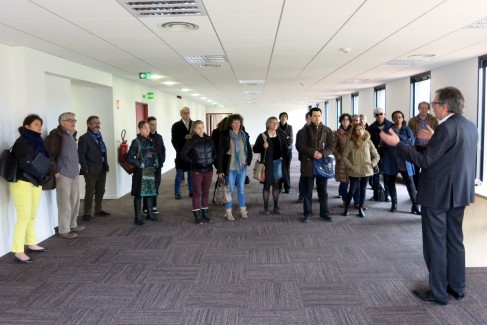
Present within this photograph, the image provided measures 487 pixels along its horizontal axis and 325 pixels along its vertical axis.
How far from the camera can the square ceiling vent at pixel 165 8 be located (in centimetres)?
296

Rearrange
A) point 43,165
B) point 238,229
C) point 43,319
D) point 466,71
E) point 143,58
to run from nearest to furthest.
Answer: point 43,319
point 43,165
point 238,229
point 143,58
point 466,71

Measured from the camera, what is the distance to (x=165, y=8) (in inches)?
123

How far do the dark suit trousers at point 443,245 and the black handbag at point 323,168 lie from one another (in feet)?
7.19

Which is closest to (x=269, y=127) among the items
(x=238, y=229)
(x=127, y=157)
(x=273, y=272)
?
(x=238, y=229)

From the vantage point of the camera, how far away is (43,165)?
3953mm

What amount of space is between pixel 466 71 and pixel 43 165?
20.9 feet

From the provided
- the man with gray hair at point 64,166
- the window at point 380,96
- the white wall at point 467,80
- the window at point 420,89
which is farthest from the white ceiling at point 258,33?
the window at point 380,96

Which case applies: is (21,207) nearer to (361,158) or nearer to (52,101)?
(52,101)

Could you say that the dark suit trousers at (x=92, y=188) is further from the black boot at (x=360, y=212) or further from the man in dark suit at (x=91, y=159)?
the black boot at (x=360, y=212)

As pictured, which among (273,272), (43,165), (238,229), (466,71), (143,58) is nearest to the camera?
(273,272)

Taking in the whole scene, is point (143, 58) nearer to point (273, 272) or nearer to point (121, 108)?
point (121, 108)

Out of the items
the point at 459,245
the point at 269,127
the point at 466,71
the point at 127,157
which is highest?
the point at 466,71

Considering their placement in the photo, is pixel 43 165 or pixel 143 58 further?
pixel 143 58

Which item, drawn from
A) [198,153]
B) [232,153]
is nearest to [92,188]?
[198,153]
